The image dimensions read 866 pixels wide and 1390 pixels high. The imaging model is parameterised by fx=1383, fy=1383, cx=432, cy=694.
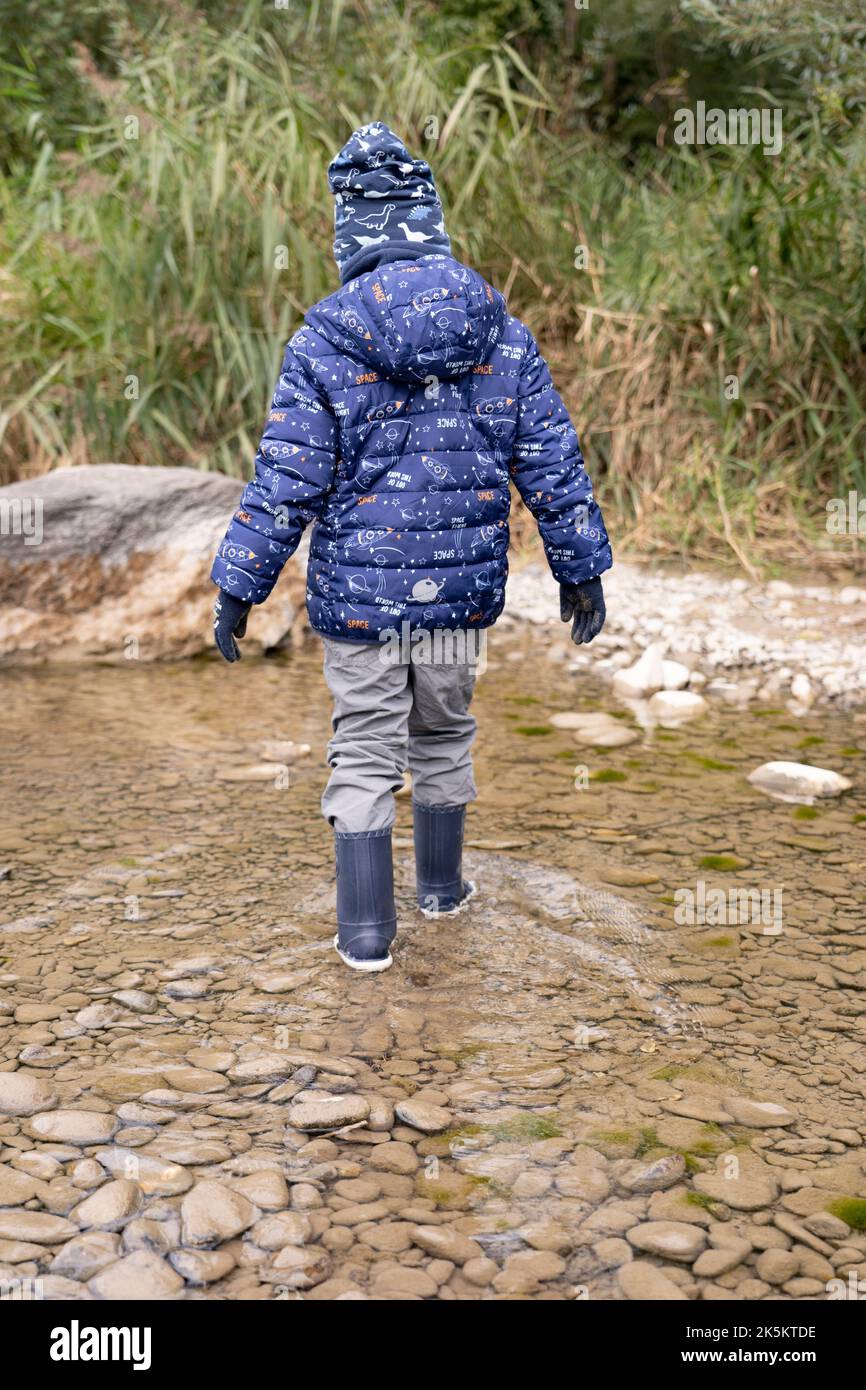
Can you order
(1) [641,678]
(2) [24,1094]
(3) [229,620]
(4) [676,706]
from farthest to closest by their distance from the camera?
(1) [641,678] → (4) [676,706] → (3) [229,620] → (2) [24,1094]

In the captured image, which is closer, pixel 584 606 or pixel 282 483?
pixel 282 483

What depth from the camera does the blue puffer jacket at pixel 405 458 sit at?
7.63 feet

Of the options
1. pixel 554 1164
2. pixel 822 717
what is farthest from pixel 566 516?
pixel 822 717

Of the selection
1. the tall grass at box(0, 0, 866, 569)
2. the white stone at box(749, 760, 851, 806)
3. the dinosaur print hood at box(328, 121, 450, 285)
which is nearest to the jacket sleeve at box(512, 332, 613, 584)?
the dinosaur print hood at box(328, 121, 450, 285)

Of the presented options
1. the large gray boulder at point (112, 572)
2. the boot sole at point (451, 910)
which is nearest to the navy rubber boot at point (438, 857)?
the boot sole at point (451, 910)

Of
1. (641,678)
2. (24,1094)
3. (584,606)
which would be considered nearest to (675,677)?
(641,678)

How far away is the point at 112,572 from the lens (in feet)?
15.3

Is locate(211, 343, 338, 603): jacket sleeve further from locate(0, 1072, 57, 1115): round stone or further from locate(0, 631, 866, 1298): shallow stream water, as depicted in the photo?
locate(0, 1072, 57, 1115): round stone

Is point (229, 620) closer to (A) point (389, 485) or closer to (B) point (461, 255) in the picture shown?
(A) point (389, 485)

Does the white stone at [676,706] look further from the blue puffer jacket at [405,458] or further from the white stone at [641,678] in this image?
the blue puffer jacket at [405,458]

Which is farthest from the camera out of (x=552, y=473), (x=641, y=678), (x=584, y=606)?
(x=641, y=678)

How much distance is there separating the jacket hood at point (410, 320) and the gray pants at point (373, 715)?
1.63 feet

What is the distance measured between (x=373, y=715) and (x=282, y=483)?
445mm

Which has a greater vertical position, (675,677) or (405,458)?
(405,458)
